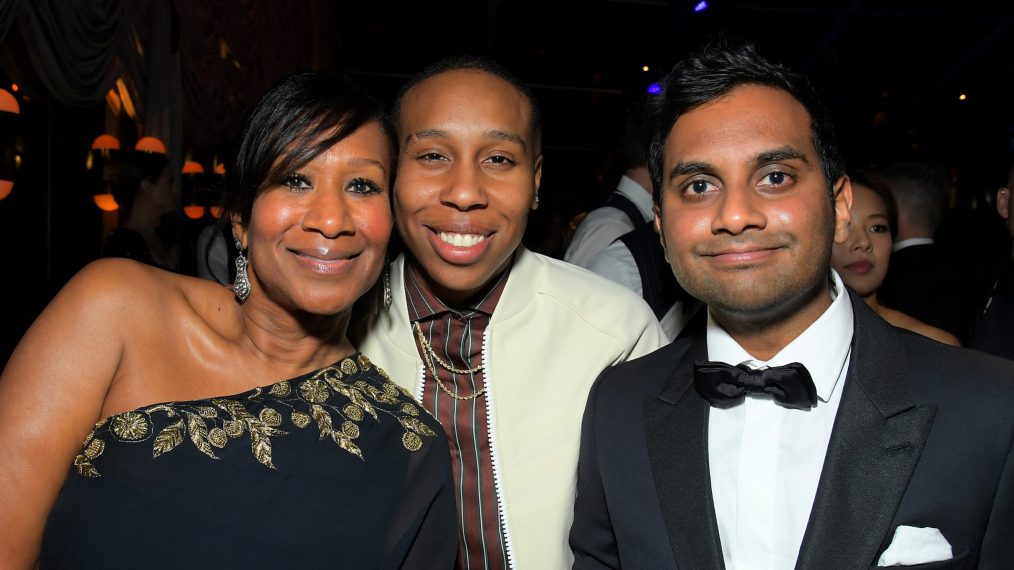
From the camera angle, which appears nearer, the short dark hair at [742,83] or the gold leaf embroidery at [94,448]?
the gold leaf embroidery at [94,448]

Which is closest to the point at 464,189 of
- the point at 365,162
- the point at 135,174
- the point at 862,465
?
the point at 365,162

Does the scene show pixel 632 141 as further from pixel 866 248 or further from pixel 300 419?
pixel 300 419

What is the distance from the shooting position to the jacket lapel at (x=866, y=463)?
1362mm

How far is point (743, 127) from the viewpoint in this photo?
161 centimetres

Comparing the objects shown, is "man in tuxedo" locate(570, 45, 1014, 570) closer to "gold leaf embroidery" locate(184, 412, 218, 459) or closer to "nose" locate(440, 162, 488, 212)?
"nose" locate(440, 162, 488, 212)

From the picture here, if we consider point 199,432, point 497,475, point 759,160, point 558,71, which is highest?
point 558,71

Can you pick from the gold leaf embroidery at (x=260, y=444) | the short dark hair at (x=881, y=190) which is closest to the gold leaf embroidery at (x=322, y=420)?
the gold leaf embroidery at (x=260, y=444)

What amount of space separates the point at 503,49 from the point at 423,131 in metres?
9.16

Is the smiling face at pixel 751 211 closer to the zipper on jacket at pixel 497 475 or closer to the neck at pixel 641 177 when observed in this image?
the zipper on jacket at pixel 497 475

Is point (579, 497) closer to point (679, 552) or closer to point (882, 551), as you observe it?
point (679, 552)

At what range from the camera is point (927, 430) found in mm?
1400

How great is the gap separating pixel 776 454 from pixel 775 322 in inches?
11.0

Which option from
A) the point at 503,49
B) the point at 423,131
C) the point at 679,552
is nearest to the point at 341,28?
the point at 503,49

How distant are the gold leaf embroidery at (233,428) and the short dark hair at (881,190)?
244 cm
